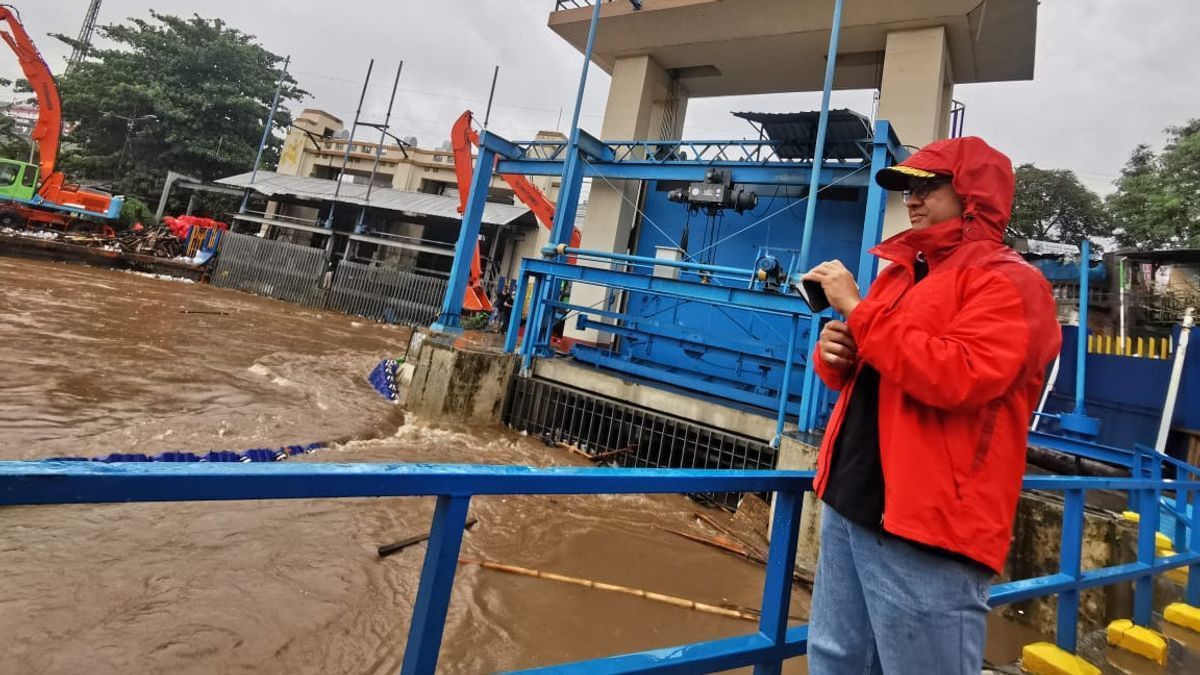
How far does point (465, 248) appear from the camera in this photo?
9.12 m

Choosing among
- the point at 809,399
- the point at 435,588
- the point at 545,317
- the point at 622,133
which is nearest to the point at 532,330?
the point at 545,317

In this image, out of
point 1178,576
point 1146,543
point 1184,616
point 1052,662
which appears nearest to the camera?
point 1052,662

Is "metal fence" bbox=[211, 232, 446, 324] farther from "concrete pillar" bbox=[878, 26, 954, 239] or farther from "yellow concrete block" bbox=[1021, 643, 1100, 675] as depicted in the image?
"yellow concrete block" bbox=[1021, 643, 1100, 675]

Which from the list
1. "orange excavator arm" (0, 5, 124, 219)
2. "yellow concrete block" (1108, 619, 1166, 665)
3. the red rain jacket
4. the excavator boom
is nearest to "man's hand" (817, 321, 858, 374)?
the red rain jacket

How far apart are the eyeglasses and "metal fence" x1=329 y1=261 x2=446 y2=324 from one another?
53.2 ft

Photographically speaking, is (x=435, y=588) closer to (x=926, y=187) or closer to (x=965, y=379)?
(x=965, y=379)

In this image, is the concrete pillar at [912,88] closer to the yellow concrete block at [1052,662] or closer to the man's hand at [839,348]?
the yellow concrete block at [1052,662]

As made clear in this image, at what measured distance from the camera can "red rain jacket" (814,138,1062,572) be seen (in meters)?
1.01

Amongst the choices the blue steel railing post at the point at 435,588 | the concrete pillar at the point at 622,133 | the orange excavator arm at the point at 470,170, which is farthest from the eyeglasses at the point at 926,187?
the orange excavator arm at the point at 470,170

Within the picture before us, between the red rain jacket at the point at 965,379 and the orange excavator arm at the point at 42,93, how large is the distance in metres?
22.5

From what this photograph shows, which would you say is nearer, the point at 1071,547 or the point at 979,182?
the point at 979,182

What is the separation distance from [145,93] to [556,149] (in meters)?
25.6

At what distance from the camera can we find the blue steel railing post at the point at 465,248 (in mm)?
8961

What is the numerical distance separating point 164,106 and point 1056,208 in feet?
129
